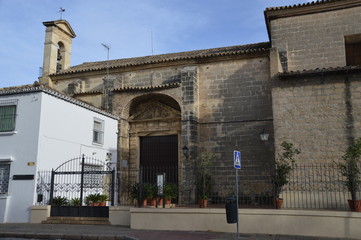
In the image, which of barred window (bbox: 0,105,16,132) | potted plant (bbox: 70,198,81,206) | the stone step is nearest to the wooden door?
potted plant (bbox: 70,198,81,206)

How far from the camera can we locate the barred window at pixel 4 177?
12742 mm

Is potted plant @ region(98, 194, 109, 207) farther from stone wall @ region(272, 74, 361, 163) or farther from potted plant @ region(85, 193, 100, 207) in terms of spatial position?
stone wall @ region(272, 74, 361, 163)

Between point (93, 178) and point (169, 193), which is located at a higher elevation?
point (93, 178)

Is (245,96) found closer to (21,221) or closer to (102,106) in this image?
(102,106)

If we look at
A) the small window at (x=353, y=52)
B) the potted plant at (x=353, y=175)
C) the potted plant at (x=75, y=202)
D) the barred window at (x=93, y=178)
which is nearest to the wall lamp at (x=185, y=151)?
the barred window at (x=93, y=178)

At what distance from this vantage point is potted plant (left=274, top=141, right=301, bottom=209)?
11031mm

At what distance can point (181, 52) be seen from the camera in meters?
21.1

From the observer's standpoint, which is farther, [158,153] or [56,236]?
[158,153]

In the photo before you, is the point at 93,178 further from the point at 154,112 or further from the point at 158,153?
the point at 154,112

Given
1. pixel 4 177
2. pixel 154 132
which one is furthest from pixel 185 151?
pixel 4 177

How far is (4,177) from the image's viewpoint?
12883 millimetres

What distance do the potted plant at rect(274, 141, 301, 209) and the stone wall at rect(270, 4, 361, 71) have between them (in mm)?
5075

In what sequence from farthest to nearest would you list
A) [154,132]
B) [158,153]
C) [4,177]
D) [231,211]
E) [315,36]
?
[154,132] → [158,153] → [315,36] → [4,177] → [231,211]

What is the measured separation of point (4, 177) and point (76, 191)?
261 cm
